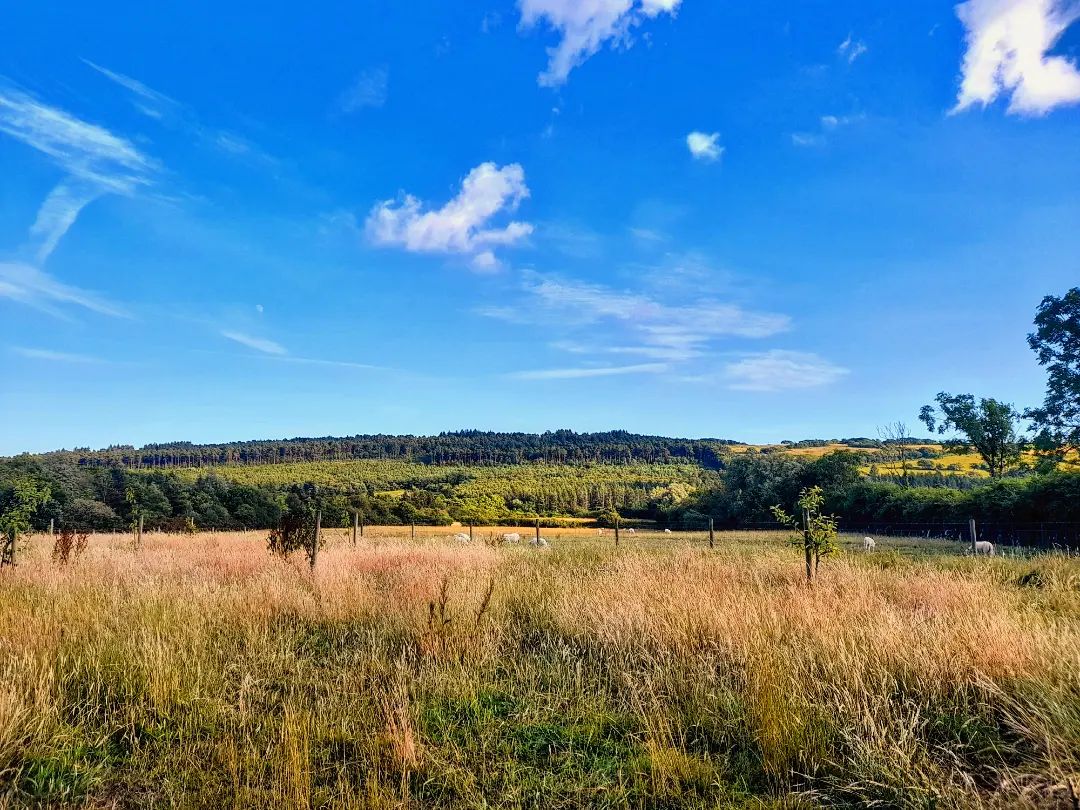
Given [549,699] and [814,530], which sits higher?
[814,530]

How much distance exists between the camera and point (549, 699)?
551 centimetres

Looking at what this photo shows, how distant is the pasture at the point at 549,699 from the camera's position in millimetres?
3941

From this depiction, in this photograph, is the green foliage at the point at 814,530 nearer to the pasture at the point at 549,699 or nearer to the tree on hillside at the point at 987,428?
the pasture at the point at 549,699

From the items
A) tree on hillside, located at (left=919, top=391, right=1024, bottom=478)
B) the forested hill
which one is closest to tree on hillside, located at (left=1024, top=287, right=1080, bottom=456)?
tree on hillside, located at (left=919, top=391, right=1024, bottom=478)

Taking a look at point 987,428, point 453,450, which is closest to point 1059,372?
point 987,428

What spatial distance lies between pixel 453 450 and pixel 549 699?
431 ft

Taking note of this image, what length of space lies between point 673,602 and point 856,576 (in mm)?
4479

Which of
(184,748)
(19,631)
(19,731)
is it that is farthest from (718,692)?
(19,631)

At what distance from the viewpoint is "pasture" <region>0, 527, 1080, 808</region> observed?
394 centimetres

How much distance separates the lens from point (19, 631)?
23.0 feet

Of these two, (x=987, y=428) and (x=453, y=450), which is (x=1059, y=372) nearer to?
(x=987, y=428)

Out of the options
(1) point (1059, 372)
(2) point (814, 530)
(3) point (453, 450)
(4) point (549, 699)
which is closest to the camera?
(4) point (549, 699)

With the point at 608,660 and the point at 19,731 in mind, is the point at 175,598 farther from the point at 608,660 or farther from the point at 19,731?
the point at 608,660

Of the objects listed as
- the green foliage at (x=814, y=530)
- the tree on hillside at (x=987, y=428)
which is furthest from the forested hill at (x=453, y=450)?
the green foliage at (x=814, y=530)
